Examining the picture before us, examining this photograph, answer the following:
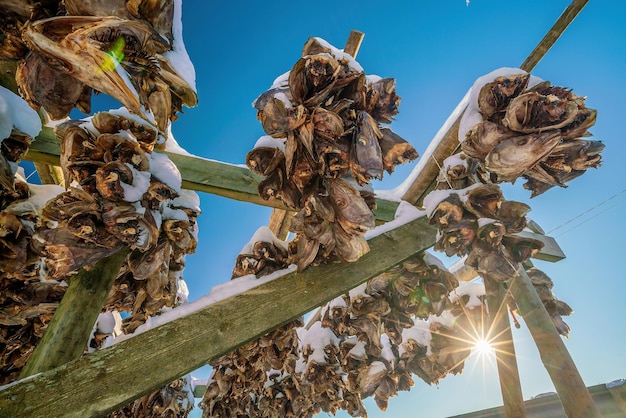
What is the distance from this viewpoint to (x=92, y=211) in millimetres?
1458

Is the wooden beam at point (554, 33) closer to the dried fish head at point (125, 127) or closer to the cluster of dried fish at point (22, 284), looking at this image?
the dried fish head at point (125, 127)

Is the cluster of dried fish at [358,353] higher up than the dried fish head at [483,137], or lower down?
lower down

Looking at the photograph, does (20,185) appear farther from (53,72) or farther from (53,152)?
(53,72)

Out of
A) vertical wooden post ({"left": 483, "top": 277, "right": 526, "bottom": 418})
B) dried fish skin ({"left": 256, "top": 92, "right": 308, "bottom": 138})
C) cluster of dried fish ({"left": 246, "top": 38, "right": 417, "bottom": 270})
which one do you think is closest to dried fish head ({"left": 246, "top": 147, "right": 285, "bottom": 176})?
cluster of dried fish ({"left": 246, "top": 38, "right": 417, "bottom": 270})

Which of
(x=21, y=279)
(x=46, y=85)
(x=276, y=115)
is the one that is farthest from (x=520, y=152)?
(x=21, y=279)

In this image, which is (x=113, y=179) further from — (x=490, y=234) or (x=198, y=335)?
(x=490, y=234)

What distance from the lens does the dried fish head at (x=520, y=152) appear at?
157cm

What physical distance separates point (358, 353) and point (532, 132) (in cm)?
228

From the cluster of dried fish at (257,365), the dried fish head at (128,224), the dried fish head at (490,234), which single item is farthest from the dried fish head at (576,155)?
the dried fish head at (128,224)

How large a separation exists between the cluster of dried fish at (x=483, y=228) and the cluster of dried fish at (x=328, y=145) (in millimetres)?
469

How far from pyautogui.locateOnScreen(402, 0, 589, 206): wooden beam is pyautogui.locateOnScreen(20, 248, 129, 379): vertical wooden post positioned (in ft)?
7.08

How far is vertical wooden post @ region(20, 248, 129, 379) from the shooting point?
144 cm

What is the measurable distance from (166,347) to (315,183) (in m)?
0.98

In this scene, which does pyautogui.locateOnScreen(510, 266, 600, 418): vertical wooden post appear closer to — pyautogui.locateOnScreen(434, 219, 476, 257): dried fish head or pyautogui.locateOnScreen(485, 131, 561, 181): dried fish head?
pyautogui.locateOnScreen(434, 219, 476, 257): dried fish head
